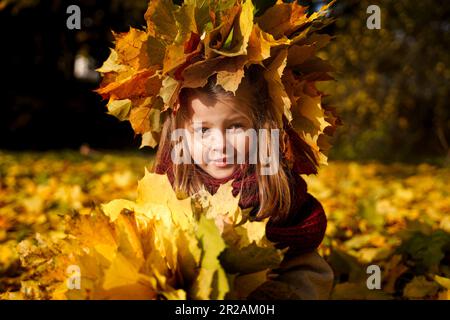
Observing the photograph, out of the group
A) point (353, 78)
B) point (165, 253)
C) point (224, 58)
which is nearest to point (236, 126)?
point (224, 58)

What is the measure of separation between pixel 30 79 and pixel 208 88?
5.40 m

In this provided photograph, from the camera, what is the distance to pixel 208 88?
133 centimetres

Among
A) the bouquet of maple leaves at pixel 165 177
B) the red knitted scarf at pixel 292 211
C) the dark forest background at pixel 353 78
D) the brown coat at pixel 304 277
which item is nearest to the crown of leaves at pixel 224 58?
the bouquet of maple leaves at pixel 165 177

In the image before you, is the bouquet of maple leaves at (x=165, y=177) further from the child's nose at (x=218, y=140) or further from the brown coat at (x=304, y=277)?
the brown coat at (x=304, y=277)

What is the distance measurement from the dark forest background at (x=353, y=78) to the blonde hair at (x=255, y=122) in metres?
4.73

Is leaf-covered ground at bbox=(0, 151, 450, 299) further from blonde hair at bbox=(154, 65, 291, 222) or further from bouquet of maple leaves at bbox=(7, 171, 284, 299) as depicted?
blonde hair at bbox=(154, 65, 291, 222)

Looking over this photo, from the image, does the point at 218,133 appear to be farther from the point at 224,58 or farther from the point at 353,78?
the point at 353,78

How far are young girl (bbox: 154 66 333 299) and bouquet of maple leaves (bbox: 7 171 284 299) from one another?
177 millimetres

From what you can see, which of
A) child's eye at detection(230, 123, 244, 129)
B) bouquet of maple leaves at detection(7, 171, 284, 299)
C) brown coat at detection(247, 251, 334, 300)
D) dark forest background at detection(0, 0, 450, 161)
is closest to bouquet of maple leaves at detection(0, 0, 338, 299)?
bouquet of maple leaves at detection(7, 171, 284, 299)

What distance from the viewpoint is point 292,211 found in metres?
1.40

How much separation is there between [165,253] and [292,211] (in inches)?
17.7

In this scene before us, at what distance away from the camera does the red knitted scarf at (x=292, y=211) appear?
1347 millimetres
